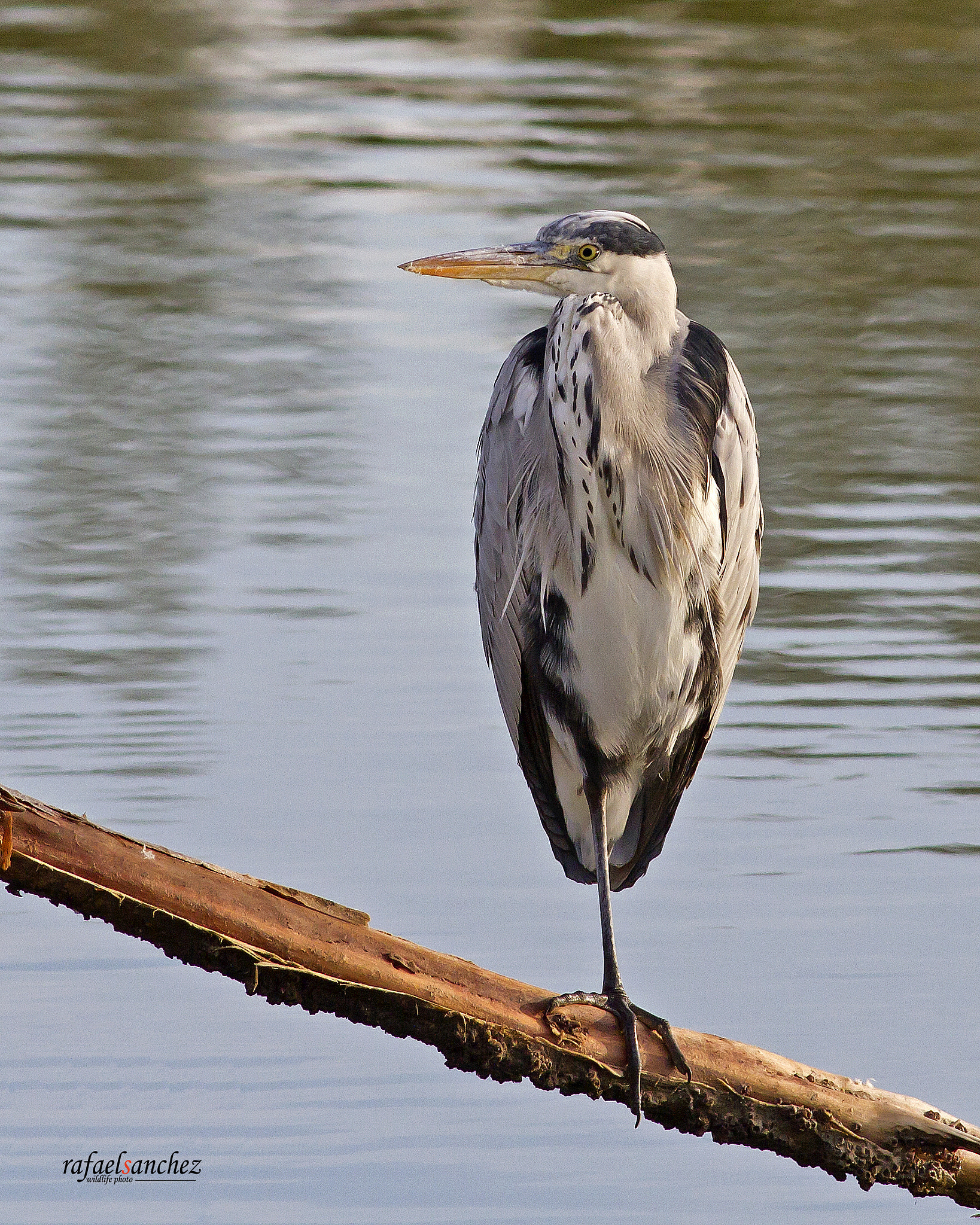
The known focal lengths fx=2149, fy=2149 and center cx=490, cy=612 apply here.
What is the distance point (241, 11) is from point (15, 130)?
4323 millimetres

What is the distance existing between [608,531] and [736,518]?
0.44m

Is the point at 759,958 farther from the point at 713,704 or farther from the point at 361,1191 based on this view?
the point at 361,1191

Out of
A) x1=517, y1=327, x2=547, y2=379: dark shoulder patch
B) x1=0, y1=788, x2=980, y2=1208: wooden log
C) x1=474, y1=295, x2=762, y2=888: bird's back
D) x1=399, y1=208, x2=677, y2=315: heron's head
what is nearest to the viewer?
x1=0, y1=788, x2=980, y2=1208: wooden log

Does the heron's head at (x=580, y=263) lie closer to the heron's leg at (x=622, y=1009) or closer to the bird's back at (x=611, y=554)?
the bird's back at (x=611, y=554)

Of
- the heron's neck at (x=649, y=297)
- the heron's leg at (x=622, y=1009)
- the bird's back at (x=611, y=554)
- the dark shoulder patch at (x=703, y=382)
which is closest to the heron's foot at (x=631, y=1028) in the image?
the heron's leg at (x=622, y=1009)

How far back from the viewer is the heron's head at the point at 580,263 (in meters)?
4.60

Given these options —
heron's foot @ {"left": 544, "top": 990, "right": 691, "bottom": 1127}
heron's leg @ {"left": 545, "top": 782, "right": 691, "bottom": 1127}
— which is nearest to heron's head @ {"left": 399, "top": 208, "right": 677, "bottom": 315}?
heron's leg @ {"left": 545, "top": 782, "right": 691, "bottom": 1127}

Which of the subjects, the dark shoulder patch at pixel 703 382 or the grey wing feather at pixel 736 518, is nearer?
the dark shoulder patch at pixel 703 382

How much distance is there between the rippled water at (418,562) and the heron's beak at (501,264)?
6.39ft

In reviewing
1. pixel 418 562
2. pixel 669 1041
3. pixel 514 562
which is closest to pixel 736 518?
pixel 514 562

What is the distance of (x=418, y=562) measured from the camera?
8.43 m

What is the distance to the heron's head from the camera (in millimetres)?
4602

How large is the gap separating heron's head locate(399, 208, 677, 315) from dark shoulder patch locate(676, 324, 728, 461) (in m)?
0.25

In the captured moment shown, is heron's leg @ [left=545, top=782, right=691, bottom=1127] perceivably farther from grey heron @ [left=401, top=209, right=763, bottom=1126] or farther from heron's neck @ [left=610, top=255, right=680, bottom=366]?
heron's neck @ [left=610, top=255, right=680, bottom=366]
